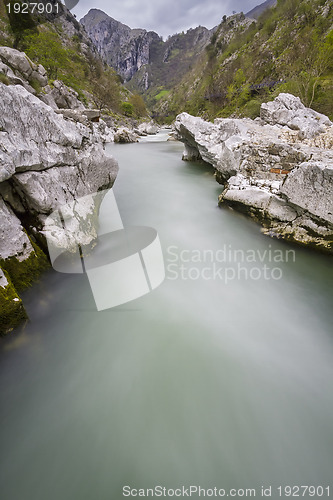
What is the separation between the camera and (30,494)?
208cm

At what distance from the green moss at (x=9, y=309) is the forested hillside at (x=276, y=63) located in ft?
66.2

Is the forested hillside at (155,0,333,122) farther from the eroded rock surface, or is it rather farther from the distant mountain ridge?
the eroded rock surface

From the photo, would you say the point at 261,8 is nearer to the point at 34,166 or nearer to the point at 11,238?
the point at 34,166

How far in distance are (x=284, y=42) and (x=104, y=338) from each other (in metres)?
47.4

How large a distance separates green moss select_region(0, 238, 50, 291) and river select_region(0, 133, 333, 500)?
20cm

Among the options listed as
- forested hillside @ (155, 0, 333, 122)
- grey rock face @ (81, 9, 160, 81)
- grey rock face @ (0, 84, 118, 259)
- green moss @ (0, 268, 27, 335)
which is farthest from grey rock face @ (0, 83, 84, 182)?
grey rock face @ (81, 9, 160, 81)

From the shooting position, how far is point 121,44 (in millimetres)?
179375

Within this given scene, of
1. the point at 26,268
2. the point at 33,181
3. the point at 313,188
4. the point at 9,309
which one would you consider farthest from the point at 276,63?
the point at 9,309

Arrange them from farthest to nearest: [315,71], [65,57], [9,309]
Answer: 1. [65,57]
2. [315,71]
3. [9,309]

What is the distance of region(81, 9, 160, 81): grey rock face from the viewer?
532ft

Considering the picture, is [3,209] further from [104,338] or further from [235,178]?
[235,178]

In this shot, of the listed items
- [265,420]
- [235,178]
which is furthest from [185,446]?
[235,178]

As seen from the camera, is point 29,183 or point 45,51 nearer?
point 29,183

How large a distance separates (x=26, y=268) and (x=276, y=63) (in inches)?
1636
